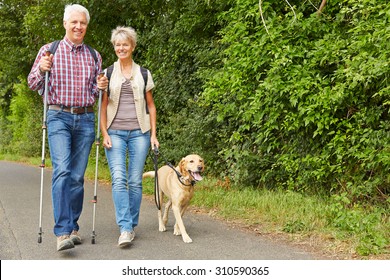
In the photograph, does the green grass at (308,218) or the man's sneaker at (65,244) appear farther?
the green grass at (308,218)

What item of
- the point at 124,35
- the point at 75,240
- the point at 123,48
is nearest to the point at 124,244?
the point at 75,240

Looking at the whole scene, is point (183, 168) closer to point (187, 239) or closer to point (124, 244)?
point (187, 239)

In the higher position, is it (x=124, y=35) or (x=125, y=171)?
(x=124, y=35)

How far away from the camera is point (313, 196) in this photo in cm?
769

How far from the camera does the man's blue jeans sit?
538 cm

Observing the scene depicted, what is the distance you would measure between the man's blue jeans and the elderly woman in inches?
10.3

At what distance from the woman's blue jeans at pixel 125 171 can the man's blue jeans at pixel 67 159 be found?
31cm

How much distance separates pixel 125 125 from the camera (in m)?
Answer: 5.90

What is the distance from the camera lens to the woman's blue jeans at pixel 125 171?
5.73m

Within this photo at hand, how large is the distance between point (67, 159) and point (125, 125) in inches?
31.5

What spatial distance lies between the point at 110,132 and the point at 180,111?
626 cm

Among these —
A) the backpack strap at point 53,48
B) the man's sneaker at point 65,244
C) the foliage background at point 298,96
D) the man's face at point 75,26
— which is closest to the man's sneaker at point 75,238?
the man's sneaker at point 65,244

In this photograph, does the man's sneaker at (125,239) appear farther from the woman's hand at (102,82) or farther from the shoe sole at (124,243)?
the woman's hand at (102,82)

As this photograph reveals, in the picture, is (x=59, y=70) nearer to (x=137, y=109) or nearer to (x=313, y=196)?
(x=137, y=109)
